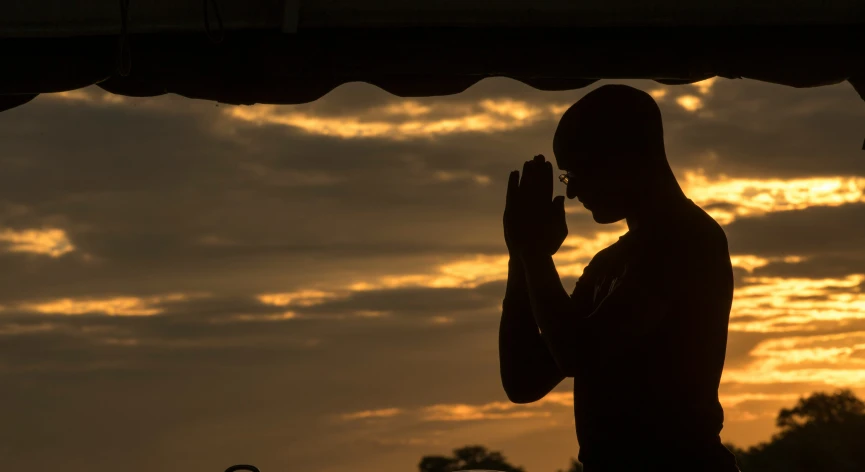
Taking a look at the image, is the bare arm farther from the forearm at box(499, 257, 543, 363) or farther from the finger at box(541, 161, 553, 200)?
the finger at box(541, 161, 553, 200)

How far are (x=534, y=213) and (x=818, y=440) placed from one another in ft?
18.6

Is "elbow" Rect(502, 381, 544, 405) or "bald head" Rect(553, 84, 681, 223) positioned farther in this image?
"elbow" Rect(502, 381, 544, 405)

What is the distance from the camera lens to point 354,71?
2986 mm

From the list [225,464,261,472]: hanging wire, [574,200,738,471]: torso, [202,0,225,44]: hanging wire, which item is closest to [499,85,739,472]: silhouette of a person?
[574,200,738,471]: torso

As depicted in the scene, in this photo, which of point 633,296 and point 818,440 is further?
point 818,440

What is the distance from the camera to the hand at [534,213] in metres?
1.79

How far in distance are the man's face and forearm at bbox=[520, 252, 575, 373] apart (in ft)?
0.45

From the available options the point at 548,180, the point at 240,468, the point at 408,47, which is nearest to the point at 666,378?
the point at 548,180

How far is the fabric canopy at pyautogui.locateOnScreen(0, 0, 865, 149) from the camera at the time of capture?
9.66 feet

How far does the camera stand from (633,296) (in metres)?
1.64

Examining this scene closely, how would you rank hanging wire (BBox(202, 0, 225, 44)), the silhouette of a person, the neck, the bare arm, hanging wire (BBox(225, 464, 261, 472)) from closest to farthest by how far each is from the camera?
the silhouette of a person → the neck → the bare arm → hanging wire (BBox(225, 464, 261, 472)) → hanging wire (BBox(202, 0, 225, 44))

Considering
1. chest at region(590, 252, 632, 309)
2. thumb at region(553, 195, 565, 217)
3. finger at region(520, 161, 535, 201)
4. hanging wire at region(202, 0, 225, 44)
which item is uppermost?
hanging wire at region(202, 0, 225, 44)

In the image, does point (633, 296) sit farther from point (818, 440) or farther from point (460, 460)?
point (818, 440)

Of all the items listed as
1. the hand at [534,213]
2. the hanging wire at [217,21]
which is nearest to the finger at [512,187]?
the hand at [534,213]
